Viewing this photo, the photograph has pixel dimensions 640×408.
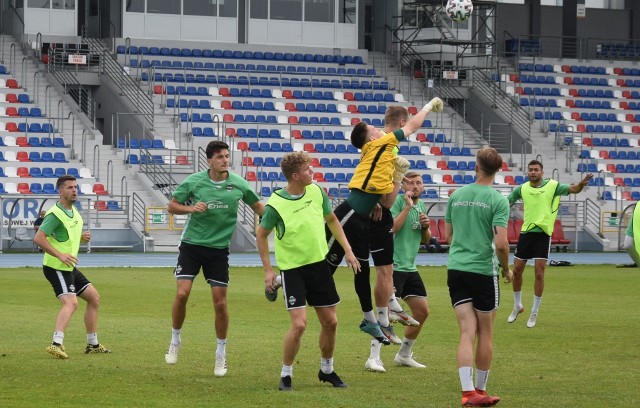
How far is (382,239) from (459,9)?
34.8 metres

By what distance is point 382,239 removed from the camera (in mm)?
13719

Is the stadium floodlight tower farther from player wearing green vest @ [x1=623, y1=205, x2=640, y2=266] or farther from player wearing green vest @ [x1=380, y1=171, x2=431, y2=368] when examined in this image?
player wearing green vest @ [x1=623, y1=205, x2=640, y2=266]

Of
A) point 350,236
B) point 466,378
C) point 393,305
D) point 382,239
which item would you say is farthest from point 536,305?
point 466,378

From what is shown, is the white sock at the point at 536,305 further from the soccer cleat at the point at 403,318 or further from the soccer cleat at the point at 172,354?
the soccer cleat at the point at 172,354

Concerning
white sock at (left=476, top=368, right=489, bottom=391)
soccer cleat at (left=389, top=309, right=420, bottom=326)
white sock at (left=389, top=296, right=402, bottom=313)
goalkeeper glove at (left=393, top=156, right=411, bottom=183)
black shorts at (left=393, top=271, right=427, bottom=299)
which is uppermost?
goalkeeper glove at (left=393, top=156, right=411, bottom=183)

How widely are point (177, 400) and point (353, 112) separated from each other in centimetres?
3819

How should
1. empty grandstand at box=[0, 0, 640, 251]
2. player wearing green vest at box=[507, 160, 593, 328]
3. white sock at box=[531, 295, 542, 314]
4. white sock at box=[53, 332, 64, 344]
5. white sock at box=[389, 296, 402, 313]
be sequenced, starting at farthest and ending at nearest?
1. empty grandstand at box=[0, 0, 640, 251]
2. player wearing green vest at box=[507, 160, 593, 328]
3. white sock at box=[531, 295, 542, 314]
4. white sock at box=[53, 332, 64, 344]
5. white sock at box=[389, 296, 402, 313]

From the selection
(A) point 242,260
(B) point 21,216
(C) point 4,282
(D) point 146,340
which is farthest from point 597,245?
(D) point 146,340

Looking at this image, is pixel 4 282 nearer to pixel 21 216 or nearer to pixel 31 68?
pixel 21 216

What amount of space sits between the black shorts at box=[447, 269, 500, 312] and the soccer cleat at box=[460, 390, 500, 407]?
2.48 ft

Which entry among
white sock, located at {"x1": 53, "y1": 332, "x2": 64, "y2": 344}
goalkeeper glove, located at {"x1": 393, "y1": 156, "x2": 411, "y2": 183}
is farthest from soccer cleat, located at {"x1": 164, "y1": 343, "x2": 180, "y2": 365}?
goalkeeper glove, located at {"x1": 393, "y1": 156, "x2": 411, "y2": 183}

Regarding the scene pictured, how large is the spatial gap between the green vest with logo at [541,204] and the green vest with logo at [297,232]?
8.14 m

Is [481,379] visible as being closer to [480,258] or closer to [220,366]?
[480,258]

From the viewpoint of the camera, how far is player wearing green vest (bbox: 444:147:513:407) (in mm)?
11133
